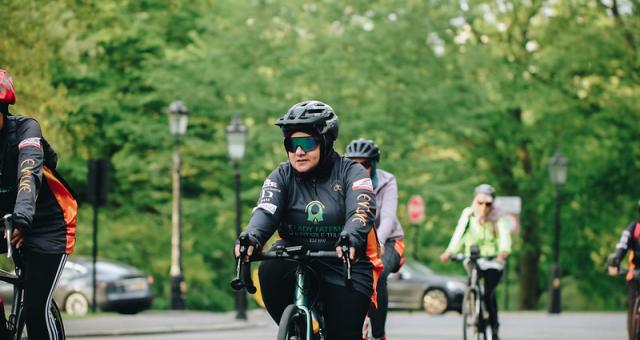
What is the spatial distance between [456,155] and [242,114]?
8.98m

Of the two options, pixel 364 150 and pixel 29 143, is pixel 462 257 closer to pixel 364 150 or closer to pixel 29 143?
pixel 364 150

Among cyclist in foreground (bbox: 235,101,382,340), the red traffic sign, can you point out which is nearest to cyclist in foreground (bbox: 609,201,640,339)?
cyclist in foreground (bbox: 235,101,382,340)

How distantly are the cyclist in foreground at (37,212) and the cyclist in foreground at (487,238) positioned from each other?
6721 millimetres

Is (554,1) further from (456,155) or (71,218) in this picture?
(71,218)

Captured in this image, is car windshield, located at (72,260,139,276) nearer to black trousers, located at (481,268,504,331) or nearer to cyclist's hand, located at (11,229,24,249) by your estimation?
black trousers, located at (481,268,504,331)

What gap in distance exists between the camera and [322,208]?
22.1 ft

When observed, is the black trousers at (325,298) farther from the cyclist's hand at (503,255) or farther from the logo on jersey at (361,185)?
the cyclist's hand at (503,255)

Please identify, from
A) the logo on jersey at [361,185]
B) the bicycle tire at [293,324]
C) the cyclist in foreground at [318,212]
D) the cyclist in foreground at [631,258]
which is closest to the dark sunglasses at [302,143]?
the cyclist in foreground at [318,212]

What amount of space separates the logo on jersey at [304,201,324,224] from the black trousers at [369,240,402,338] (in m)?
2.99

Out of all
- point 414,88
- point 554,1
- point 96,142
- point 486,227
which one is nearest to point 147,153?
point 96,142

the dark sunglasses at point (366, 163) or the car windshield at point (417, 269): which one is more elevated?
the dark sunglasses at point (366, 163)

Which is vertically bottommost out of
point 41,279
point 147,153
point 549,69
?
point 41,279

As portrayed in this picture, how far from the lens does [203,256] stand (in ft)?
125

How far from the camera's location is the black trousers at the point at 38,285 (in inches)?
251
